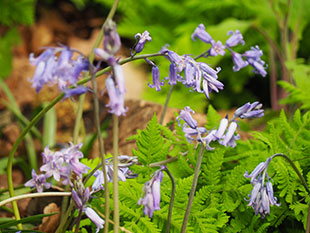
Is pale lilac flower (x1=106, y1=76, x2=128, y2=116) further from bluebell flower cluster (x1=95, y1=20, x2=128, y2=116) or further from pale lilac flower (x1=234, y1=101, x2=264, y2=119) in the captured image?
pale lilac flower (x1=234, y1=101, x2=264, y2=119)

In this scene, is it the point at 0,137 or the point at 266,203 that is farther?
the point at 0,137

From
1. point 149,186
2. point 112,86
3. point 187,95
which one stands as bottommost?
point 187,95

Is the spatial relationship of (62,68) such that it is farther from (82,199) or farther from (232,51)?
(232,51)

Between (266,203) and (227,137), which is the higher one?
(227,137)

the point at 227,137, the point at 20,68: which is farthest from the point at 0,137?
the point at 227,137

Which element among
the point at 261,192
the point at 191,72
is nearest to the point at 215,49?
the point at 191,72

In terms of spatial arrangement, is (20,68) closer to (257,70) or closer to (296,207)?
(257,70)
